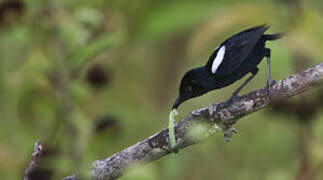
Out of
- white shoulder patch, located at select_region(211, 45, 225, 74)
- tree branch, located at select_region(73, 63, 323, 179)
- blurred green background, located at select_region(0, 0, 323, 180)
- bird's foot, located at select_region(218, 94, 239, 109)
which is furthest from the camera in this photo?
blurred green background, located at select_region(0, 0, 323, 180)

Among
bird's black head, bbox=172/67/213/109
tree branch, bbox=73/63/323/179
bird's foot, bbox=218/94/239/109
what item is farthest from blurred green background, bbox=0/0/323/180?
bird's foot, bbox=218/94/239/109

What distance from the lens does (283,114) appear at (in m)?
4.09

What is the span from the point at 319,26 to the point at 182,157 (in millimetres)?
1215

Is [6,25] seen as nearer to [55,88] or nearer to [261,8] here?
[55,88]

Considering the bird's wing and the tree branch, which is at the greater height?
the bird's wing

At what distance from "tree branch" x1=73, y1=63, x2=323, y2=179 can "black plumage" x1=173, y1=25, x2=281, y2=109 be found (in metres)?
0.12

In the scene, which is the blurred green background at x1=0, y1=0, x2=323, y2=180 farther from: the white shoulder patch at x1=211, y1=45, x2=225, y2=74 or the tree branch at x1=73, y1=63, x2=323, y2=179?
the white shoulder patch at x1=211, y1=45, x2=225, y2=74

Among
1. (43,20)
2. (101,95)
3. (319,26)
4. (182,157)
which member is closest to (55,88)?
(43,20)

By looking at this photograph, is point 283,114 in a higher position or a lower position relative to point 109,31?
lower

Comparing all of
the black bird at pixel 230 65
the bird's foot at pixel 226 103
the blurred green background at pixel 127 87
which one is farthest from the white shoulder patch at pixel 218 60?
the blurred green background at pixel 127 87

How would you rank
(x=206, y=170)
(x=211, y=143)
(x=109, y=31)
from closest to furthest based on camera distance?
1. (x=109, y=31)
2. (x=211, y=143)
3. (x=206, y=170)

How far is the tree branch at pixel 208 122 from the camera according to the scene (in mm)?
2863

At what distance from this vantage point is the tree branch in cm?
286

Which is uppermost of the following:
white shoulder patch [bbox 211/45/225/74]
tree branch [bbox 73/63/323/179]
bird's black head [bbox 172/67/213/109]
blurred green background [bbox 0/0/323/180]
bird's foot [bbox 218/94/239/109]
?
blurred green background [bbox 0/0/323/180]
